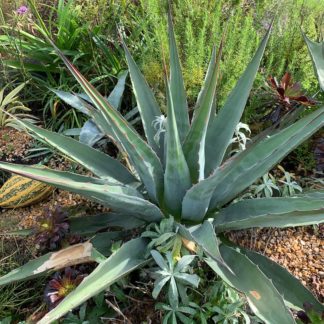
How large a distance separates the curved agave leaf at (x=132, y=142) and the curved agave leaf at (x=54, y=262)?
0.34m

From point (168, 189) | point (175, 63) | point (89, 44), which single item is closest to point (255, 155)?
point (168, 189)

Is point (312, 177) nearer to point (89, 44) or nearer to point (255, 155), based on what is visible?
point (255, 155)

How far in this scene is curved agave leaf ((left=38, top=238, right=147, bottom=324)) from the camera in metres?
1.39

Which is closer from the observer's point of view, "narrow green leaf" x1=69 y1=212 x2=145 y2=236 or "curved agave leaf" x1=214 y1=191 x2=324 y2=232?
"curved agave leaf" x1=214 y1=191 x2=324 y2=232

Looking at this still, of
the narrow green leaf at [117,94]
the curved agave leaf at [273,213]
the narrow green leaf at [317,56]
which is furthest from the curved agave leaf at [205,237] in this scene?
the narrow green leaf at [117,94]

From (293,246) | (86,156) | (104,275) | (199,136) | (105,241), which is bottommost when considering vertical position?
(293,246)

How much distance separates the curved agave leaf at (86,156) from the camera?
177 cm

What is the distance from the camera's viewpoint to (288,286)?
1.69 m

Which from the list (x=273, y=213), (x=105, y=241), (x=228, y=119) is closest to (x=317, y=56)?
(x=228, y=119)

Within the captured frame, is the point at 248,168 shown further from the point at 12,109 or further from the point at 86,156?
the point at 12,109

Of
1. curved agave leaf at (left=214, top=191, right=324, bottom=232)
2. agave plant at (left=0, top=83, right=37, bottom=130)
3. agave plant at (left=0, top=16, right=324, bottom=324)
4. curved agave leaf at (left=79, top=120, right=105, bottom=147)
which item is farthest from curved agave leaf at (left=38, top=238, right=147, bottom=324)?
agave plant at (left=0, top=83, right=37, bottom=130)

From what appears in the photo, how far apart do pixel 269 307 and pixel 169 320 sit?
1.58 feet

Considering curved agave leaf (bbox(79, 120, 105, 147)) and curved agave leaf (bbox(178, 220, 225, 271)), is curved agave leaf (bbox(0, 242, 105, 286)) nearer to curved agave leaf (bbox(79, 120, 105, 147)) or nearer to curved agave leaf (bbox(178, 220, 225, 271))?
curved agave leaf (bbox(178, 220, 225, 271))

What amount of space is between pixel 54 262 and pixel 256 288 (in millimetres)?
775
